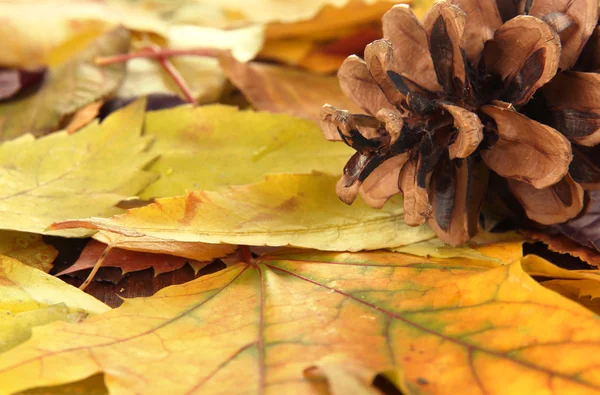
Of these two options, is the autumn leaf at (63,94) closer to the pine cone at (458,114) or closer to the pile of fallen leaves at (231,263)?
the pile of fallen leaves at (231,263)

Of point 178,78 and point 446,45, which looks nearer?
point 446,45

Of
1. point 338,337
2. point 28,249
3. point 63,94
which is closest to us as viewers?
point 338,337

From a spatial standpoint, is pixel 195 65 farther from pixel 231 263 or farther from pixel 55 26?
pixel 231 263

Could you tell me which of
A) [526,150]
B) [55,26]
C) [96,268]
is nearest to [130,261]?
[96,268]

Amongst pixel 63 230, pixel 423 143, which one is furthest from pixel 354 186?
pixel 63 230

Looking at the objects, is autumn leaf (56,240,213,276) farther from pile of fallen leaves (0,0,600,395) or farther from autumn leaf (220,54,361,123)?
autumn leaf (220,54,361,123)

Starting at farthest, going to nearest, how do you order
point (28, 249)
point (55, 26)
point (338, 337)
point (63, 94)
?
1. point (55, 26)
2. point (63, 94)
3. point (28, 249)
4. point (338, 337)

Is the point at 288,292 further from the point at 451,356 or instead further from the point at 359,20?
the point at 359,20
